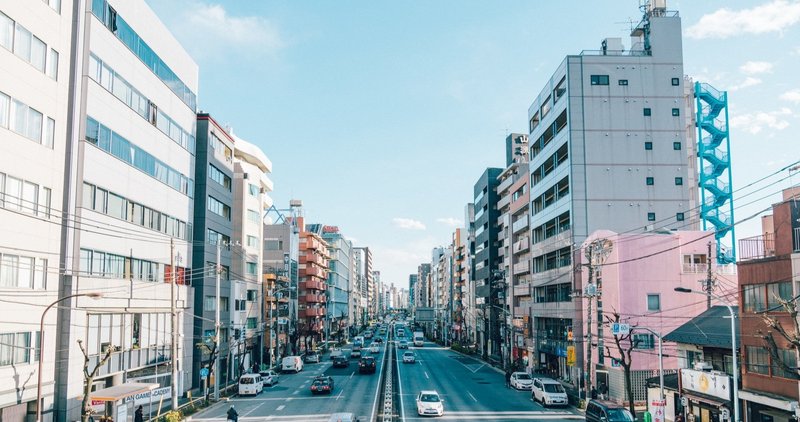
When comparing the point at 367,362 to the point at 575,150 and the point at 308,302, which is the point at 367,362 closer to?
the point at 575,150

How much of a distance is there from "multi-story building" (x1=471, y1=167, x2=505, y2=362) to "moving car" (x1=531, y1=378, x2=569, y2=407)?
2058 inches

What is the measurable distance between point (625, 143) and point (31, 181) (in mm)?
53401

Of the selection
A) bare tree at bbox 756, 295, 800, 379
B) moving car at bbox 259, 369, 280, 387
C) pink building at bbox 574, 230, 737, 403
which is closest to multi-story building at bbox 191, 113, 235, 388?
moving car at bbox 259, 369, 280, 387

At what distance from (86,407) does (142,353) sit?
17.7 metres

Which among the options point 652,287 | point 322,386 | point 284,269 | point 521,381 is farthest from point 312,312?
point 652,287

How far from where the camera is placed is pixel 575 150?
66.9 m

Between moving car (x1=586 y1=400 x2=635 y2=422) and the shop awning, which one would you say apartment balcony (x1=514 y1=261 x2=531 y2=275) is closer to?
moving car (x1=586 y1=400 x2=635 y2=422)

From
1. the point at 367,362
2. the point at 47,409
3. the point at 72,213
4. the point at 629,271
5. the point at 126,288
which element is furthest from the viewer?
the point at 367,362

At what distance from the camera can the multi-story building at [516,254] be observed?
8712cm

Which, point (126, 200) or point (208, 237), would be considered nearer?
point (126, 200)

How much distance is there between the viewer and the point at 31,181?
35.0m

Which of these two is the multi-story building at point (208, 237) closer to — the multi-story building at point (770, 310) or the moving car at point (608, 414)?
the moving car at point (608, 414)

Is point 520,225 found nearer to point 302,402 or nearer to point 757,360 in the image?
point 302,402

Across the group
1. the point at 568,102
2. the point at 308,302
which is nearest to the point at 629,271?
the point at 568,102
